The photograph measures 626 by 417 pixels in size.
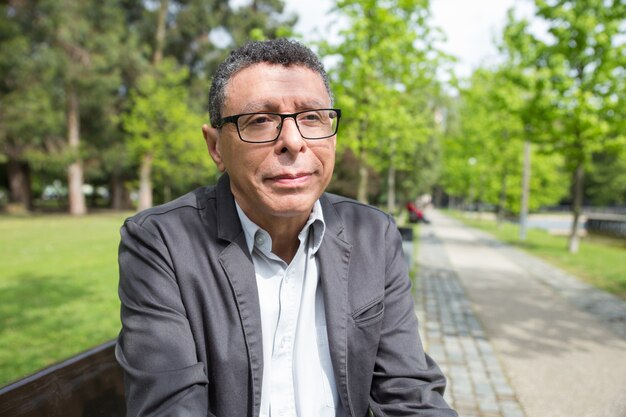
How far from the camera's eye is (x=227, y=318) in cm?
158

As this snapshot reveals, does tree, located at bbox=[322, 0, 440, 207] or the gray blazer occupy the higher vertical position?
tree, located at bbox=[322, 0, 440, 207]

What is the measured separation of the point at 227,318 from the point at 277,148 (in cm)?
59

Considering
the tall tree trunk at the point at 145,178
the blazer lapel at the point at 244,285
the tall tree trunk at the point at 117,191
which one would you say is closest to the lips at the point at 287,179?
the blazer lapel at the point at 244,285

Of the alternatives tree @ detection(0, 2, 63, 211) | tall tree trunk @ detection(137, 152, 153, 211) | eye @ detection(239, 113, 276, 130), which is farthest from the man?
tall tree trunk @ detection(137, 152, 153, 211)

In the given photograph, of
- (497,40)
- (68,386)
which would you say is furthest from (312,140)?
(497,40)

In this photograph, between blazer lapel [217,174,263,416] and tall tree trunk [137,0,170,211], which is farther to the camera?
tall tree trunk [137,0,170,211]

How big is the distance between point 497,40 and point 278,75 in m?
19.1

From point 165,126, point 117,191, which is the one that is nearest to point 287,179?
point 165,126

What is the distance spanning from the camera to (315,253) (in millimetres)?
1806

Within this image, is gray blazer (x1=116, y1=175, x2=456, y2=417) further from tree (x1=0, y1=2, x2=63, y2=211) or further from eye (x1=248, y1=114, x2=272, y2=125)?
tree (x1=0, y1=2, x2=63, y2=211)

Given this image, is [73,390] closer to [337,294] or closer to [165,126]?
[337,294]

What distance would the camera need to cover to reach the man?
151cm

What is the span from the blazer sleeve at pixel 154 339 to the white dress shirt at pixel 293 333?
0.84 ft

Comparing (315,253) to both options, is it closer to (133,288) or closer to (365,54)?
(133,288)
